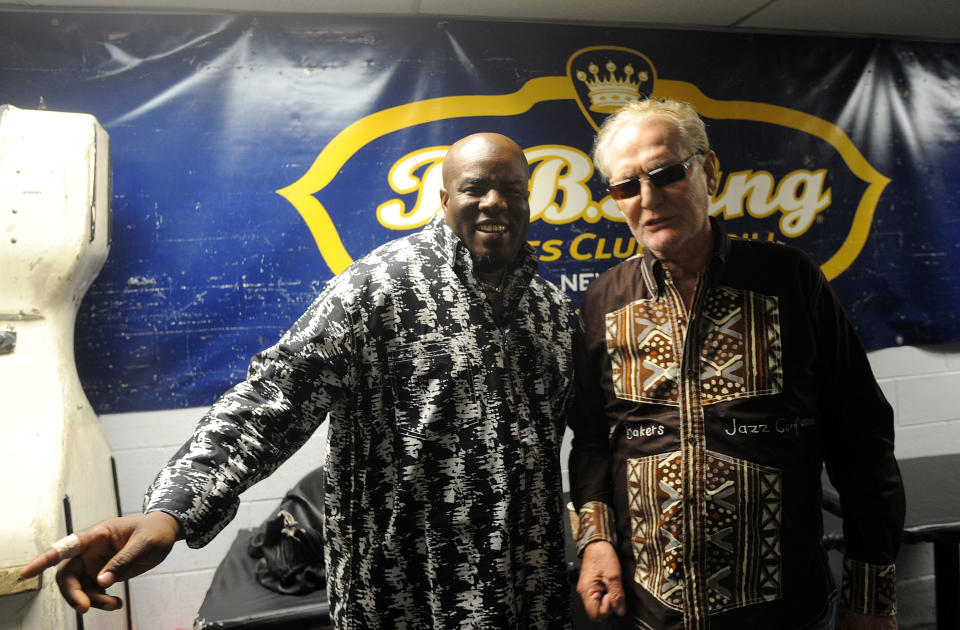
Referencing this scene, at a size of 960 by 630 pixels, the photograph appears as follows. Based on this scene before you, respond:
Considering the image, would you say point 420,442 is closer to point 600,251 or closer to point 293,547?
point 293,547

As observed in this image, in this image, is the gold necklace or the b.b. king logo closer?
the gold necklace

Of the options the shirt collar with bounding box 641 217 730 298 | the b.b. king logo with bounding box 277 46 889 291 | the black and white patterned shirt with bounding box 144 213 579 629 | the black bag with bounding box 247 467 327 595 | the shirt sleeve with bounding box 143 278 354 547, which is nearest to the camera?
the shirt sleeve with bounding box 143 278 354 547

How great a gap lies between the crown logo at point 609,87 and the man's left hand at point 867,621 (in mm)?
1968

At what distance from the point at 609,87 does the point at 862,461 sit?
1.84 metres

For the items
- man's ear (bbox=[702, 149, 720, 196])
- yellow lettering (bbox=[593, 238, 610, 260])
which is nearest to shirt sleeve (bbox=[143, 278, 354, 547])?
man's ear (bbox=[702, 149, 720, 196])

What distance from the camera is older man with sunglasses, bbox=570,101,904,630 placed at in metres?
1.19

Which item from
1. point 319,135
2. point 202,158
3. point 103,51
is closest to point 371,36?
point 319,135

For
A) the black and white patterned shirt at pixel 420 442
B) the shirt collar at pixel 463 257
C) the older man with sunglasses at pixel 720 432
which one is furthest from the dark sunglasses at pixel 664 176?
the black and white patterned shirt at pixel 420 442

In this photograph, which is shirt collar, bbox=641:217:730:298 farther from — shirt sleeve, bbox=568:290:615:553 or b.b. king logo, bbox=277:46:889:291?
b.b. king logo, bbox=277:46:889:291

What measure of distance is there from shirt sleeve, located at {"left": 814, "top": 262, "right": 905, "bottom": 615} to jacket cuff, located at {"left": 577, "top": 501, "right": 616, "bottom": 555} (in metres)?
0.46

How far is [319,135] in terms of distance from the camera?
233 cm

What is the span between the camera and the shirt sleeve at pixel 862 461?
1.23 m

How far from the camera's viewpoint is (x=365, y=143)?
7.79ft

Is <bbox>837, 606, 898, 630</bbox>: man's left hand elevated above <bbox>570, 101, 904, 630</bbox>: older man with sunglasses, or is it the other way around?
<bbox>570, 101, 904, 630</bbox>: older man with sunglasses
